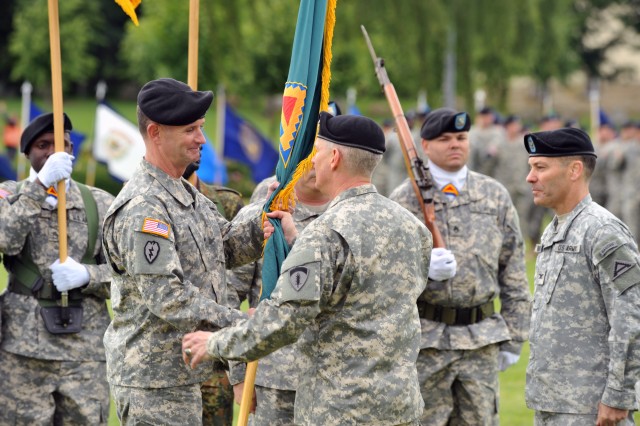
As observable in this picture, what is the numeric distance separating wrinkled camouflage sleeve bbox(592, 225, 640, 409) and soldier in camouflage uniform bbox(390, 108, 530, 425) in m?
1.28

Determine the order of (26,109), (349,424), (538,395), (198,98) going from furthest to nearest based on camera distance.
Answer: (26,109), (538,395), (198,98), (349,424)

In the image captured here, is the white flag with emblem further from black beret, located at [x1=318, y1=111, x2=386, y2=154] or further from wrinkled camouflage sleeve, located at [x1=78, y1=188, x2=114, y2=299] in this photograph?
black beret, located at [x1=318, y1=111, x2=386, y2=154]

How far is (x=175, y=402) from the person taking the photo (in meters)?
4.99

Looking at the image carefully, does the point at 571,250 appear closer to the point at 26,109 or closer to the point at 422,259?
the point at 422,259

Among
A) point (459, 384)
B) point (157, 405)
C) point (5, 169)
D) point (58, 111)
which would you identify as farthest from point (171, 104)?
point (5, 169)

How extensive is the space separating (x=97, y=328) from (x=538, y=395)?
108 inches

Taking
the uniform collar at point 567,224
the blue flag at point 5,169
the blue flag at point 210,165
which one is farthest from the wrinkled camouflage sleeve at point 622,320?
the blue flag at point 5,169

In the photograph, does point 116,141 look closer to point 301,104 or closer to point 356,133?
point 301,104

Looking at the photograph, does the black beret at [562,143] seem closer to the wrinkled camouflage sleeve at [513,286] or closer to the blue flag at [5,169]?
the wrinkled camouflage sleeve at [513,286]

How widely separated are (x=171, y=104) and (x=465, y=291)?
2328 mm

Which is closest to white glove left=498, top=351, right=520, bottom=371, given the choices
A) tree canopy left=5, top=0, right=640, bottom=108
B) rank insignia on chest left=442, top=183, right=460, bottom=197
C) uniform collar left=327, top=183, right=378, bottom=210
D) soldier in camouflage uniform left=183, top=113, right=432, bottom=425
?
rank insignia on chest left=442, top=183, right=460, bottom=197

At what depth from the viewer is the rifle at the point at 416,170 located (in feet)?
21.1

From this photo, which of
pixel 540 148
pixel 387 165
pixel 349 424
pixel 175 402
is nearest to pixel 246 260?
pixel 175 402

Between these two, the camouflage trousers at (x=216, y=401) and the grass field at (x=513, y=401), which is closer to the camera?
the camouflage trousers at (x=216, y=401)
